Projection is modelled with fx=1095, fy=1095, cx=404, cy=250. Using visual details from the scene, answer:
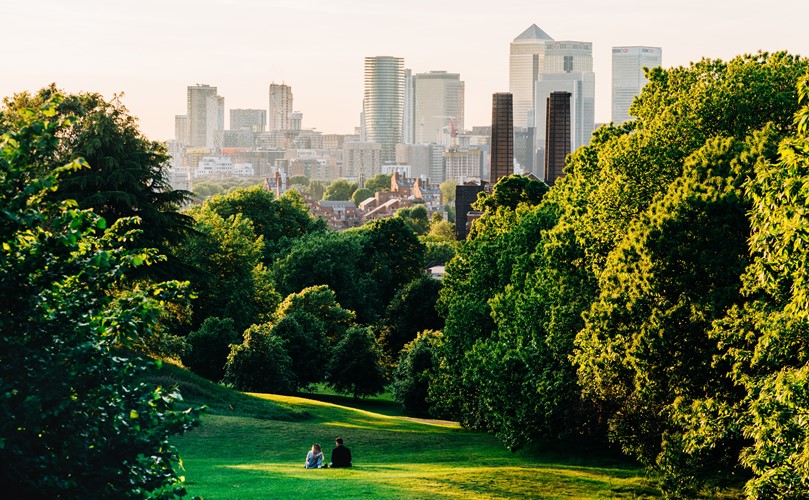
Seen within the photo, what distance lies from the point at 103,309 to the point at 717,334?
11.5 meters

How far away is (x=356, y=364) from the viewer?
51.0 m

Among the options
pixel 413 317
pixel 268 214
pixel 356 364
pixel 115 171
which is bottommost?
pixel 356 364

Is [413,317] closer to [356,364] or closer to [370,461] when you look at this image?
[356,364]

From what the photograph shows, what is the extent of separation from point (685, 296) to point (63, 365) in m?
13.2

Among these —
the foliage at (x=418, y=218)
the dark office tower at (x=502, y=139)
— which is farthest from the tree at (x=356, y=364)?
the foliage at (x=418, y=218)

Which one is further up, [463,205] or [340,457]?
[463,205]

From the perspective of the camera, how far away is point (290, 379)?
161 feet

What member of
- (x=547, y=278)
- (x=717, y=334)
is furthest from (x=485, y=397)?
(x=717, y=334)

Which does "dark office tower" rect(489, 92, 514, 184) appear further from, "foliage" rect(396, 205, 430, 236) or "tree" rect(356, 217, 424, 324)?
"tree" rect(356, 217, 424, 324)

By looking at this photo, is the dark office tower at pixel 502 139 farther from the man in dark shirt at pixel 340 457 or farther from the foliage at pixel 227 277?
the man in dark shirt at pixel 340 457

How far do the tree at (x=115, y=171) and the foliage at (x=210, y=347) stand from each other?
12726 mm

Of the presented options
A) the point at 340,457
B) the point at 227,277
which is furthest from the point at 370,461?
the point at 227,277

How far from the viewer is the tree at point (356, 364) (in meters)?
51.2

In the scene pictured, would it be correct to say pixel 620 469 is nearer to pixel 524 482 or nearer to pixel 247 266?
pixel 524 482
